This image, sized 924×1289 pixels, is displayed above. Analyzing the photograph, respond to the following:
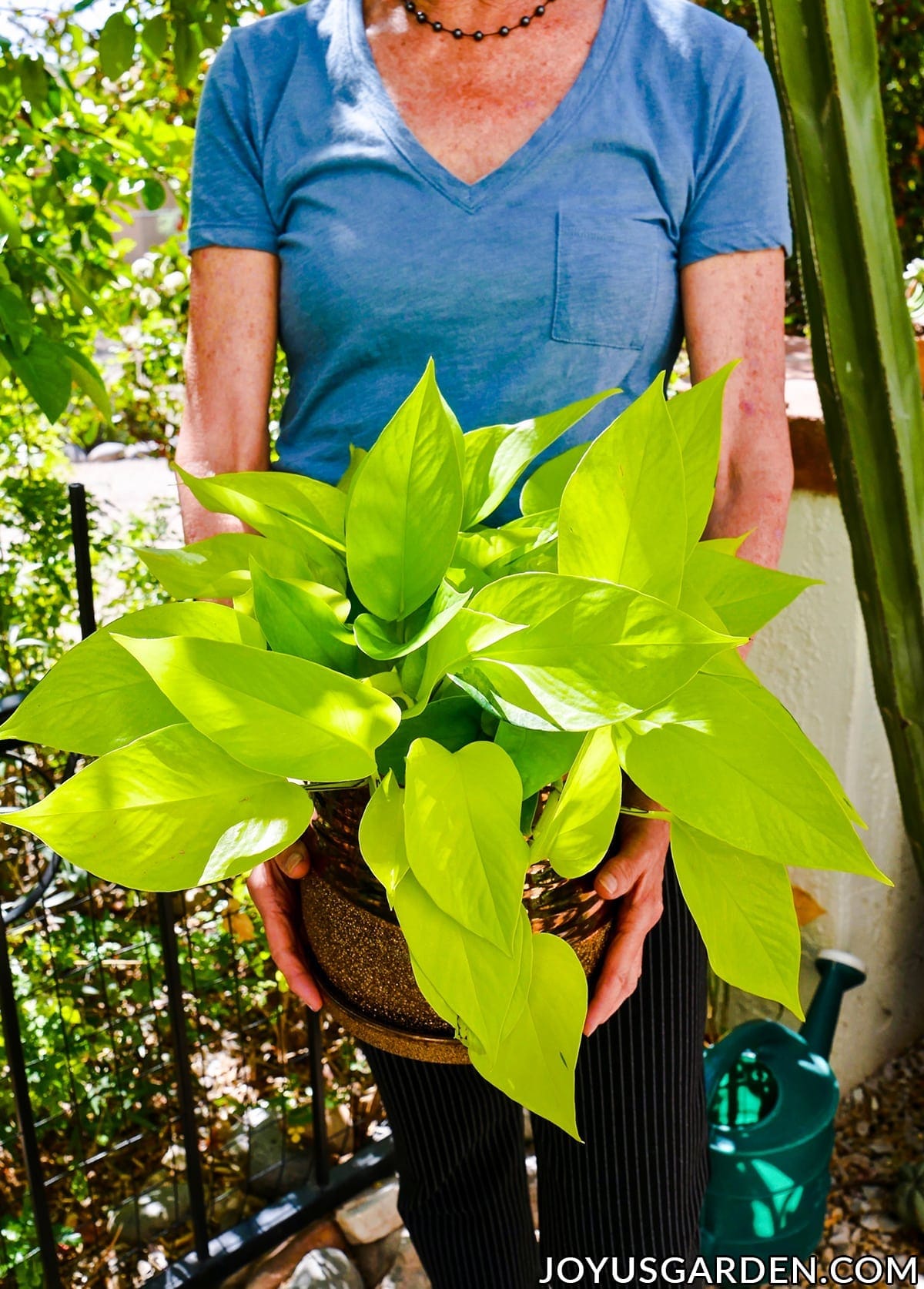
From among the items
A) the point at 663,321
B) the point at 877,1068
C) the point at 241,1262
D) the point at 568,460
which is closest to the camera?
the point at 568,460

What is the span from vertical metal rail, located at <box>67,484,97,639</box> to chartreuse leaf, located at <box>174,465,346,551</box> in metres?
0.43

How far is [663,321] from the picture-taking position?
0.97 meters

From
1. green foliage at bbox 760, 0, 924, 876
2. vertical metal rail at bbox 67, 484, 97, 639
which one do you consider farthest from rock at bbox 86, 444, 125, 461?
green foliage at bbox 760, 0, 924, 876

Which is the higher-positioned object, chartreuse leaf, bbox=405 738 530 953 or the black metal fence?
chartreuse leaf, bbox=405 738 530 953

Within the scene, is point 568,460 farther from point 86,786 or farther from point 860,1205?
point 860,1205

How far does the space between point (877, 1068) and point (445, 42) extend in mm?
1772

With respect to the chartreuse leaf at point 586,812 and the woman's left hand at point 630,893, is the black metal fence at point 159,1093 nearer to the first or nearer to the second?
the woman's left hand at point 630,893

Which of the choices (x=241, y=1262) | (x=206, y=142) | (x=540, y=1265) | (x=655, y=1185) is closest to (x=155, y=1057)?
(x=241, y=1262)

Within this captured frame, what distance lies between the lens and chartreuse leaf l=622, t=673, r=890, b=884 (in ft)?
1.74

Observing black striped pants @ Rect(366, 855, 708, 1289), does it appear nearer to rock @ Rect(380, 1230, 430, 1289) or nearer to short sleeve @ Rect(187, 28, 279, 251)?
rock @ Rect(380, 1230, 430, 1289)

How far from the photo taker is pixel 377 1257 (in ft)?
5.30

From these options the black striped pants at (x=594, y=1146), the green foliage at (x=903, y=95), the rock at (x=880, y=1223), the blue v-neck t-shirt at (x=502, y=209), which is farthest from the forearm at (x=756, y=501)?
the green foliage at (x=903, y=95)

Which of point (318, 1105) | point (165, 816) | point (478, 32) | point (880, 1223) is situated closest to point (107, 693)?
point (165, 816)

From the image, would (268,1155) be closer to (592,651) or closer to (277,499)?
(277,499)
